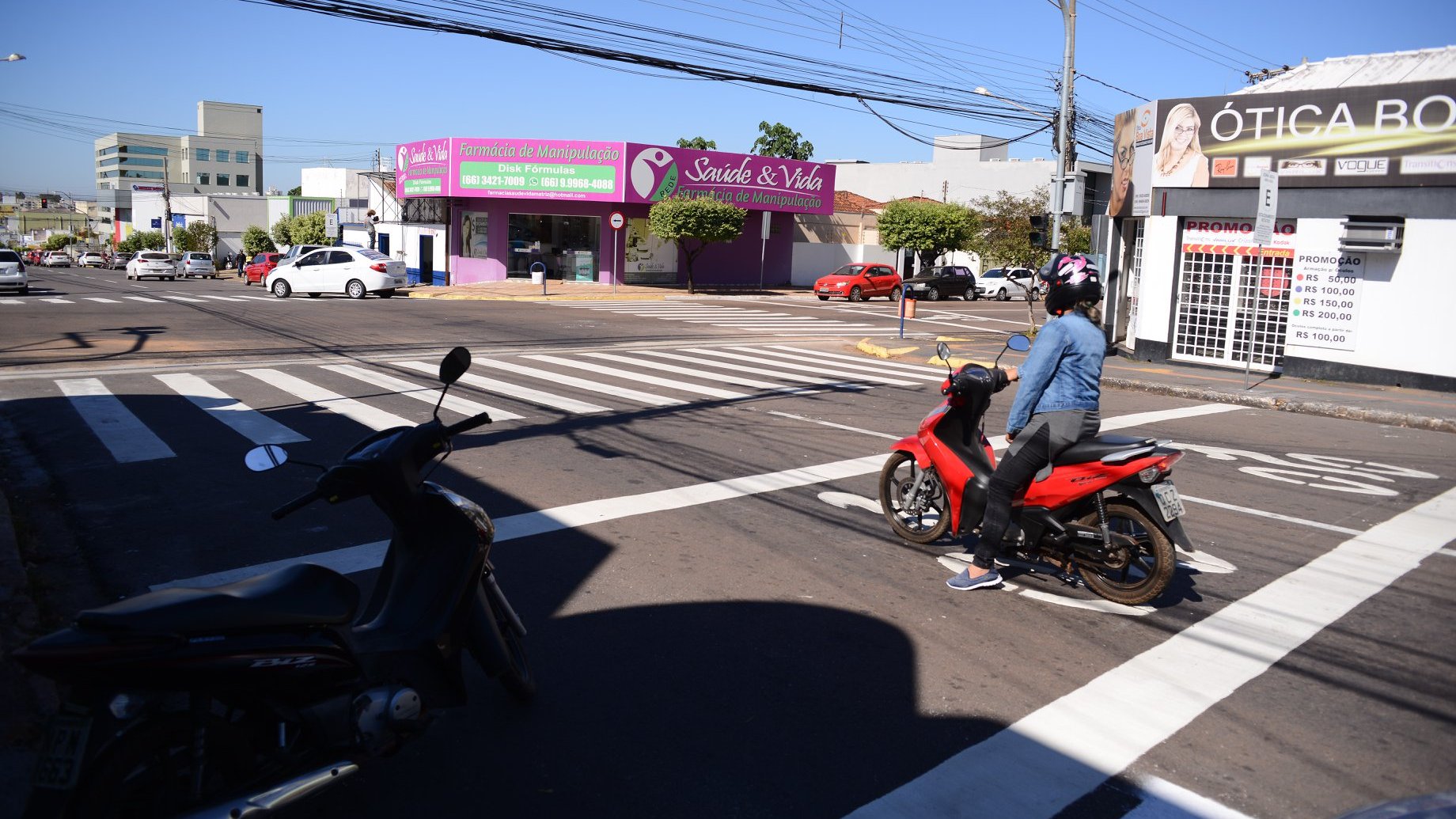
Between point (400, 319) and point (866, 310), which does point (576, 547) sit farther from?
point (866, 310)

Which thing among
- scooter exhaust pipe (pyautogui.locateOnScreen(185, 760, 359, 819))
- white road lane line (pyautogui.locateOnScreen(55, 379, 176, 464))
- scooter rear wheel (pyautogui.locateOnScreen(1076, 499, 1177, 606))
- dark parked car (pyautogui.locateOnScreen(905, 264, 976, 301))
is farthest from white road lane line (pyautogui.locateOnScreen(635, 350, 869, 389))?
dark parked car (pyautogui.locateOnScreen(905, 264, 976, 301))

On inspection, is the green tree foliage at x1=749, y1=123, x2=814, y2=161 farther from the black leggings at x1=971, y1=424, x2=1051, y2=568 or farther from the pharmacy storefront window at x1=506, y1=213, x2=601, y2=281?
the black leggings at x1=971, y1=424, x2=1051, y2=568

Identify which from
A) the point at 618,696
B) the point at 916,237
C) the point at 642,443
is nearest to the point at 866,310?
the point at 916,237

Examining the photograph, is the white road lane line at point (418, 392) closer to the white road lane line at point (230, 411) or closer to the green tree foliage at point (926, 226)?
the white road lane line at point (230, 411)

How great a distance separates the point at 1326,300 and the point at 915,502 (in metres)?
13.5

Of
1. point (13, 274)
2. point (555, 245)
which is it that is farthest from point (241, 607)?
point (555, 245)

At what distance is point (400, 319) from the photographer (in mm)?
24469

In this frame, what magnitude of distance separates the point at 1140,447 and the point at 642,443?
5.46 meters

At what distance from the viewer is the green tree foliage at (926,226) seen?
48656 mm

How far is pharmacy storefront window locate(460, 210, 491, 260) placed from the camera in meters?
42.8

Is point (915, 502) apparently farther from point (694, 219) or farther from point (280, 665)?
point (694, 219)

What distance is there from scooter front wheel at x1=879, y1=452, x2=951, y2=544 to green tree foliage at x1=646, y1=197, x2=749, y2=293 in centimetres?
3350

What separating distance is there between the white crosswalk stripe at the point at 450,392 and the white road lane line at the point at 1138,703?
7.39 m

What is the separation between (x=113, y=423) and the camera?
10.4m
